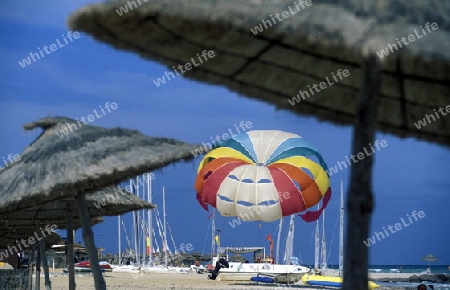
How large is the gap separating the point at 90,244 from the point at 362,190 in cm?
479

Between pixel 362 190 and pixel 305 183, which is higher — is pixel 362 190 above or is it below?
below

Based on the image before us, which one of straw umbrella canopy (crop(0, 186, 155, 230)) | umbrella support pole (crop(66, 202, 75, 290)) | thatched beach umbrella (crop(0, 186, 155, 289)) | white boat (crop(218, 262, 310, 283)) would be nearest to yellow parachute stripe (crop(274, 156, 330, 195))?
thatched beach umbrella (crop(0, 186, 155, 289))

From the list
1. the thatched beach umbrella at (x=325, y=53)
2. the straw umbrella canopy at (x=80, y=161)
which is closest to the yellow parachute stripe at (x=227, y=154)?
the straw umbrella canopy at (x=80, y=161)

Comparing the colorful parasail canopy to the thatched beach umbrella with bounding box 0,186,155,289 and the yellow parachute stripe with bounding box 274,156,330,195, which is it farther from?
Result: the thatched beach umbrella with bounding box 0,186,155,289

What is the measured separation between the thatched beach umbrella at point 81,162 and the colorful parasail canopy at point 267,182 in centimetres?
1281

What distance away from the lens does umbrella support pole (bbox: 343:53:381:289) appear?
3574mm

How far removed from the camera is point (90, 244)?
790 centimetres

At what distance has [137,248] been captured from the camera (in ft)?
183

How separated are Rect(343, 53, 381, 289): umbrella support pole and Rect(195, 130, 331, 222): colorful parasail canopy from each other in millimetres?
16742

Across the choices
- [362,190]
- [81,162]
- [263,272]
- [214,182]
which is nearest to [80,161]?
[81,162]

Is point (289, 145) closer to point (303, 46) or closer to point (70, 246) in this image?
point (70, 246)

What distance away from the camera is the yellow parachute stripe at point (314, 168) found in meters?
21.2

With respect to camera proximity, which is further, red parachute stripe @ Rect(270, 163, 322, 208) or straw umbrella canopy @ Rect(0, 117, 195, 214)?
Result: red parachute stripe @ Rect(270, 163, 322, 208)

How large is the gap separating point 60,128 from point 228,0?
503cm
